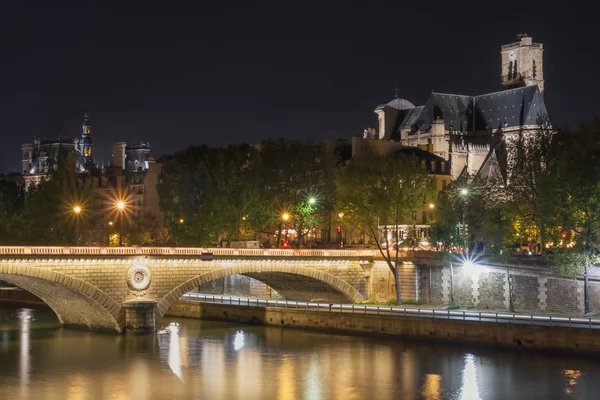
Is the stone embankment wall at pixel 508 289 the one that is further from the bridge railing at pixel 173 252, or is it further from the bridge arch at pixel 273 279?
the bridge arch at pixel 273 279

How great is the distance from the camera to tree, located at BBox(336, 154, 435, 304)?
265ft

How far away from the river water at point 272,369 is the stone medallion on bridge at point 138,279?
3008 mm

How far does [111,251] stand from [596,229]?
30416 millimetres

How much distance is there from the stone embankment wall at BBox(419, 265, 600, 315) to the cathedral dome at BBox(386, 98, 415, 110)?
277ft

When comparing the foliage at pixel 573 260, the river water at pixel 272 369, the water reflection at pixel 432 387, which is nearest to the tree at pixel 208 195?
the river water at pixel 272 369

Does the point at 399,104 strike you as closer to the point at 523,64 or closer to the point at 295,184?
the point at 523,64

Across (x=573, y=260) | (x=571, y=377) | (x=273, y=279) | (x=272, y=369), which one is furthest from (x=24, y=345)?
(x=573, y=260)

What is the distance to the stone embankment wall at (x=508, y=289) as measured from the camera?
67125 millimetres

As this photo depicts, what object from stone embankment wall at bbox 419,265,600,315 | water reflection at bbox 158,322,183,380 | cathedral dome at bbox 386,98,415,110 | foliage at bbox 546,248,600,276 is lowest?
water reflection at bbox 158,322,183,380

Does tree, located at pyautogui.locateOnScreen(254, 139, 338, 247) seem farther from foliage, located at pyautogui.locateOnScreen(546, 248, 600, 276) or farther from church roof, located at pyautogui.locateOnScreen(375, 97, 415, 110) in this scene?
church roof, located at pyautogui.locateOnScreen(375, 97, 415, 110)

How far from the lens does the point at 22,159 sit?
648ft

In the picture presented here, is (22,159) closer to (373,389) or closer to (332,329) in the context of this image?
(332,329)

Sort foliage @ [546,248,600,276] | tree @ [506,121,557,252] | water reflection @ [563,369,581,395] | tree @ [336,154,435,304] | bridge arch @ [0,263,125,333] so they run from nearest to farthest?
water reflection @ [563,369,581,395]
bridge arch @ [0,263,125,333]
foliage @ [546,248,600,276]
tree @ [336,154,435,304]
tree @ [506,121,557,252]

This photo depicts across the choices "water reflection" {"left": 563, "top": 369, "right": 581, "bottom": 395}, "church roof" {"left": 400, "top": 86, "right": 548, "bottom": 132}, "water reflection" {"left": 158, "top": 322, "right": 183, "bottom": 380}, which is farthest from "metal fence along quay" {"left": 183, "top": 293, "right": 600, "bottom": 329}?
"church roof" {"left": 400, "top": 86, "right": 548, "bottom": 132}
